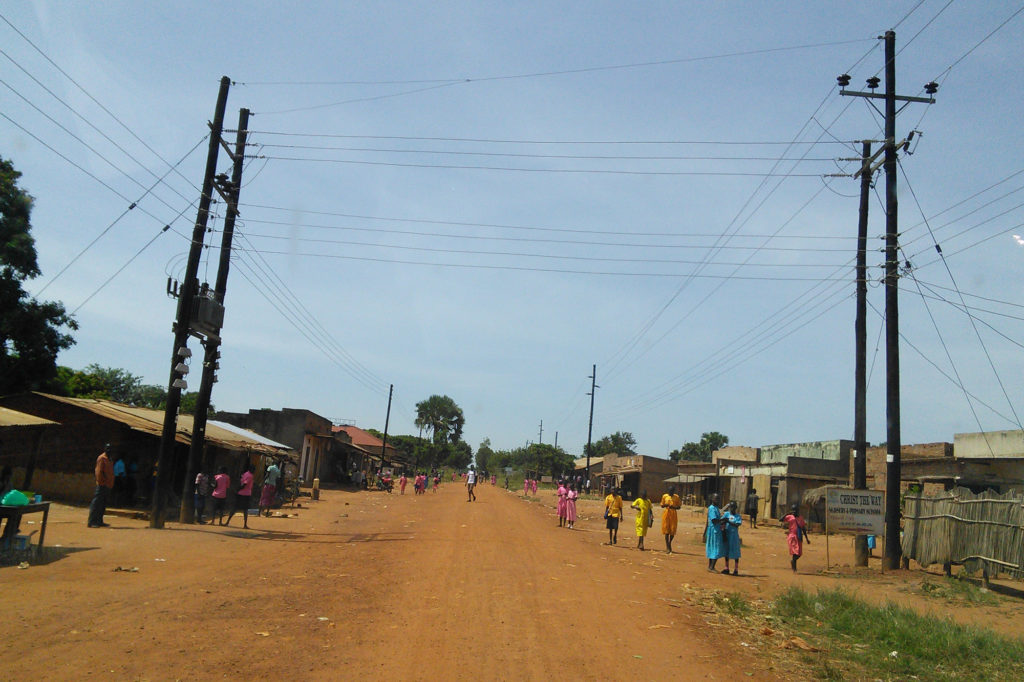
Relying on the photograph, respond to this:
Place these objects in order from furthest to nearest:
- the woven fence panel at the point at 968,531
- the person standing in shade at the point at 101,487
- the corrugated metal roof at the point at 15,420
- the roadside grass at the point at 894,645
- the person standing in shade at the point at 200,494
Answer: the person standing in shade at the point at 200,494 → the person standing in shade at the point at 101,487 → the woven fence panel at the point at 968,531 → the corrugated metal roof at the point at 15,420 → the roadside grass at the point at 894,645

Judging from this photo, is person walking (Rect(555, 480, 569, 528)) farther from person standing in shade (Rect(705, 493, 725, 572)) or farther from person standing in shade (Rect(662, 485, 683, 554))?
person standing in shade (Rect(705, 493, 725, 572))

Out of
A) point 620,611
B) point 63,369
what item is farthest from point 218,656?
point 63,369

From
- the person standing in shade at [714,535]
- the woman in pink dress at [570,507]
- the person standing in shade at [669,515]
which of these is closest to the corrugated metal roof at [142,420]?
the woman in pink dress at [570,507]

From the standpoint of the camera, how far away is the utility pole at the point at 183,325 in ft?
57.0

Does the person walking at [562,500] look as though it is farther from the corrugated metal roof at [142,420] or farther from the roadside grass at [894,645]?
the roadside grass at [894,645]

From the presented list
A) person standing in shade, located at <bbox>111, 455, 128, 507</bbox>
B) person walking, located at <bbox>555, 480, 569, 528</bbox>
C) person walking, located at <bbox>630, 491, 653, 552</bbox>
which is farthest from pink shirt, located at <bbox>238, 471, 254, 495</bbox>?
person walking, located at <bbox>555, 480, 569, 528</bbox>

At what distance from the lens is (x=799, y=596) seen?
12047 millimetres

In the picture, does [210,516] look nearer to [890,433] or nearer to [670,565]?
[670,565]

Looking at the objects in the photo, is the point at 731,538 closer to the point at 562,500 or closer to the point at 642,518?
the point at 642,518

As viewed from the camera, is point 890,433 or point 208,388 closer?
point 890,433

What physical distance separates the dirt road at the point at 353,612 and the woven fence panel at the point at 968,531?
4.44 feet

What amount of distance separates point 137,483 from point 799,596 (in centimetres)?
1940

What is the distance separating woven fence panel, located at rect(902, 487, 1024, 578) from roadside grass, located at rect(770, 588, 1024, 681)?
411cm

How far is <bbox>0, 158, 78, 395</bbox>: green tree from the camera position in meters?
30.2
